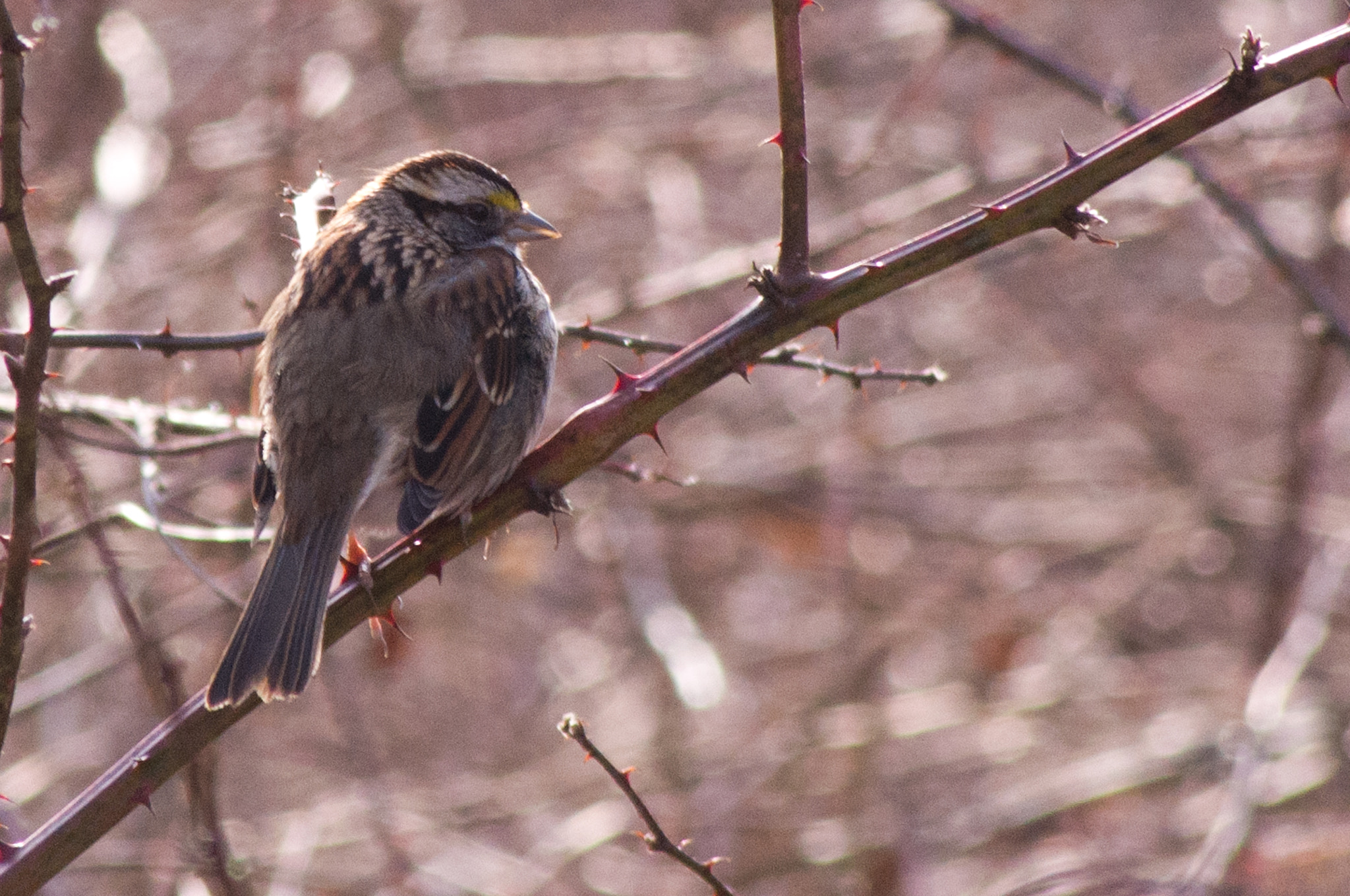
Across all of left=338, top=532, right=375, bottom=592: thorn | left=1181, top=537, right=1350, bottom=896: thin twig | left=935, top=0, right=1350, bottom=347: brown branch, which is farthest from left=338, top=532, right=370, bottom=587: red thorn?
left=935, top=0, right=1350, bottom=347: brown branch

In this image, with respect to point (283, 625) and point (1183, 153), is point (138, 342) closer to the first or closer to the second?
point (283, 625)

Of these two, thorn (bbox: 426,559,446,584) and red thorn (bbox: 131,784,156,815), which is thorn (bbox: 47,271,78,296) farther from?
thorn (bbox: 426,559,446,584)

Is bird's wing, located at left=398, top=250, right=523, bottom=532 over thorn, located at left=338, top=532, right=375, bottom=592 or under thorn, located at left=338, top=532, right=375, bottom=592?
over

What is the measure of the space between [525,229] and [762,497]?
290 centimetres

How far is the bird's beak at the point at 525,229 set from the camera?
420cm

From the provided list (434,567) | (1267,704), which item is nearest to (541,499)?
(434,567)

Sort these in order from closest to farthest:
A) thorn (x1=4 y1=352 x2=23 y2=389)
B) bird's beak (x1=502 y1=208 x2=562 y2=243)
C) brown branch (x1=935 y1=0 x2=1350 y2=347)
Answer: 1. thorn (x1=4 y1=352 x2=23 y2=389)
2. brown branch (x1=935 y1=0 x2=1350 y2=347)
3. bird's beak (x1=502 y1=208 x2=562 y2=243)

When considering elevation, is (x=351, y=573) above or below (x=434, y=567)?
above

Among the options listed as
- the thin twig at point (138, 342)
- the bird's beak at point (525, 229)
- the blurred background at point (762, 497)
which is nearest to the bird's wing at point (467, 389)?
the bird's beak at point (525, 229)

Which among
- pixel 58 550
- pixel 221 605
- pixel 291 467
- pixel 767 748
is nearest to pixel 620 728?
pixel 767 748

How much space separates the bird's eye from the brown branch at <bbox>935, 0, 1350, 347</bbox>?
141 centimetres

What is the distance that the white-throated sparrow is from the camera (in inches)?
134

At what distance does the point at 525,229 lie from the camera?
4.22m

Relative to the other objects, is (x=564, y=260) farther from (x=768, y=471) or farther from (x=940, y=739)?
(x=940, y=739)
